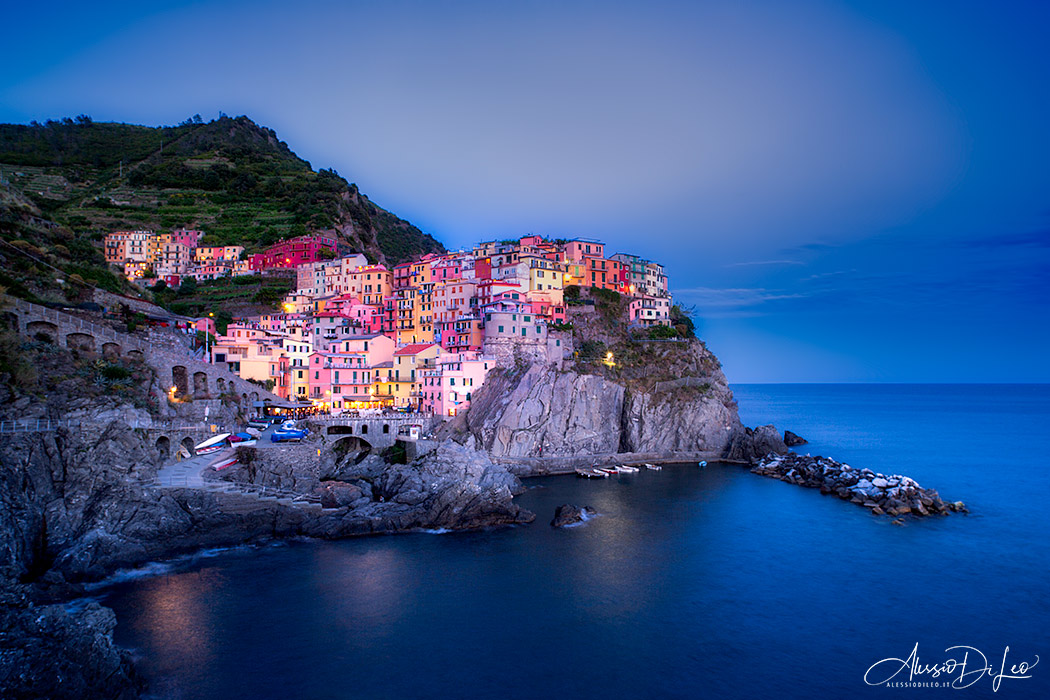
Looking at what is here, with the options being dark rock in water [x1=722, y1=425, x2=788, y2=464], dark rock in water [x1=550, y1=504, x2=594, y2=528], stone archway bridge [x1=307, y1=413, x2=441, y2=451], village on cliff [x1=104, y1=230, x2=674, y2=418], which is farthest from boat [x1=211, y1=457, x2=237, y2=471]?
dark rock in water [x1=722, y1=425, x2=788, y2=464]

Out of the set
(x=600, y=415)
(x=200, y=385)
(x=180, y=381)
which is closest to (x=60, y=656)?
(x=180, y=381)

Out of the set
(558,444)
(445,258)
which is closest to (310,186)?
(445,258)

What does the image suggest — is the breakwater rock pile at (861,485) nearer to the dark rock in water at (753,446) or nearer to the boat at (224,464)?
the dark rock in water at (753,446)

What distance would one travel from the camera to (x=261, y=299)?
7075cm

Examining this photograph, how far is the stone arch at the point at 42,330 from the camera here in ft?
106

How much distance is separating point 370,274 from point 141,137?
96038mm

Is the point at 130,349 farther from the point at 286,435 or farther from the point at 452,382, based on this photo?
the point at 452,382

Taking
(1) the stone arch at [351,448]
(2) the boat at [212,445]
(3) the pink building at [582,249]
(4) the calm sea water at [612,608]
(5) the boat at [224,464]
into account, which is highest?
(3) the pink building at [582,249]

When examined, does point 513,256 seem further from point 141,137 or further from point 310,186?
point 141,137

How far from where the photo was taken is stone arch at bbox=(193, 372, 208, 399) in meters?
40.2

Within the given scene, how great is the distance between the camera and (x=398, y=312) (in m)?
64.8

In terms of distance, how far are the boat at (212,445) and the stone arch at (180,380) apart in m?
5.79

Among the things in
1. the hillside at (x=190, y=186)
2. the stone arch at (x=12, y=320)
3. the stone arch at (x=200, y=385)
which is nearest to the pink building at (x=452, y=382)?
the stone arch at (x=200, y=385)

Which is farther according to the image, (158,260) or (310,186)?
(310,186)
